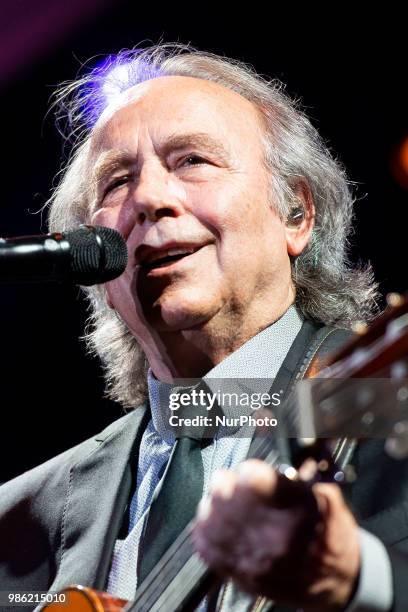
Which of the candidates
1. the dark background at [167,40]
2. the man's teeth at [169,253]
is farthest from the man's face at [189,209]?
the dark background at [167,40]

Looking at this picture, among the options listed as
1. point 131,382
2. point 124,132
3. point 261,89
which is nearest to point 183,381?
point 131,382

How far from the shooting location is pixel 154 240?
2.16m

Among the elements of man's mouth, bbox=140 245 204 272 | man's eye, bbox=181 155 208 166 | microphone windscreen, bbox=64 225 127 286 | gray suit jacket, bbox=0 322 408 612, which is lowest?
gray suit jacket, bbox=0 322 408 612

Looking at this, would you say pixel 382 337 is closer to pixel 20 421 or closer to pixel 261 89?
pixel 261 89

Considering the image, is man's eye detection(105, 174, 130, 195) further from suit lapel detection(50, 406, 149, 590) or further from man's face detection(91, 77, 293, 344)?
suit lapel detection(50, 406, 149, 590)

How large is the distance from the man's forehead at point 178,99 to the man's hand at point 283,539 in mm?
1529

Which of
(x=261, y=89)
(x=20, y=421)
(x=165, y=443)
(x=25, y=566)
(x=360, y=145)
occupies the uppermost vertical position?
(x=261, y=89)

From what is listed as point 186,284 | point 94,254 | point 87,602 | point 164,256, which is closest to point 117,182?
point 164,256

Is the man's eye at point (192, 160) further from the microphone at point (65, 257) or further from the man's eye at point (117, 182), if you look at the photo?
the microphone at point (65, 257)

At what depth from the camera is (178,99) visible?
2436mm

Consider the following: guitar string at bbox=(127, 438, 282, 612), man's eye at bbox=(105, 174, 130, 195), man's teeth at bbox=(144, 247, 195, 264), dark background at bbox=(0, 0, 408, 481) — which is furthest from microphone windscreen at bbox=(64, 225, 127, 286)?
dark background at bbox=(0, 0, 408, 481)

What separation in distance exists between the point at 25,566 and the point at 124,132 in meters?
1.38

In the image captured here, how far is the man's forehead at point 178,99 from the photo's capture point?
95.6 inches

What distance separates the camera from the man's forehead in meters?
2.43
